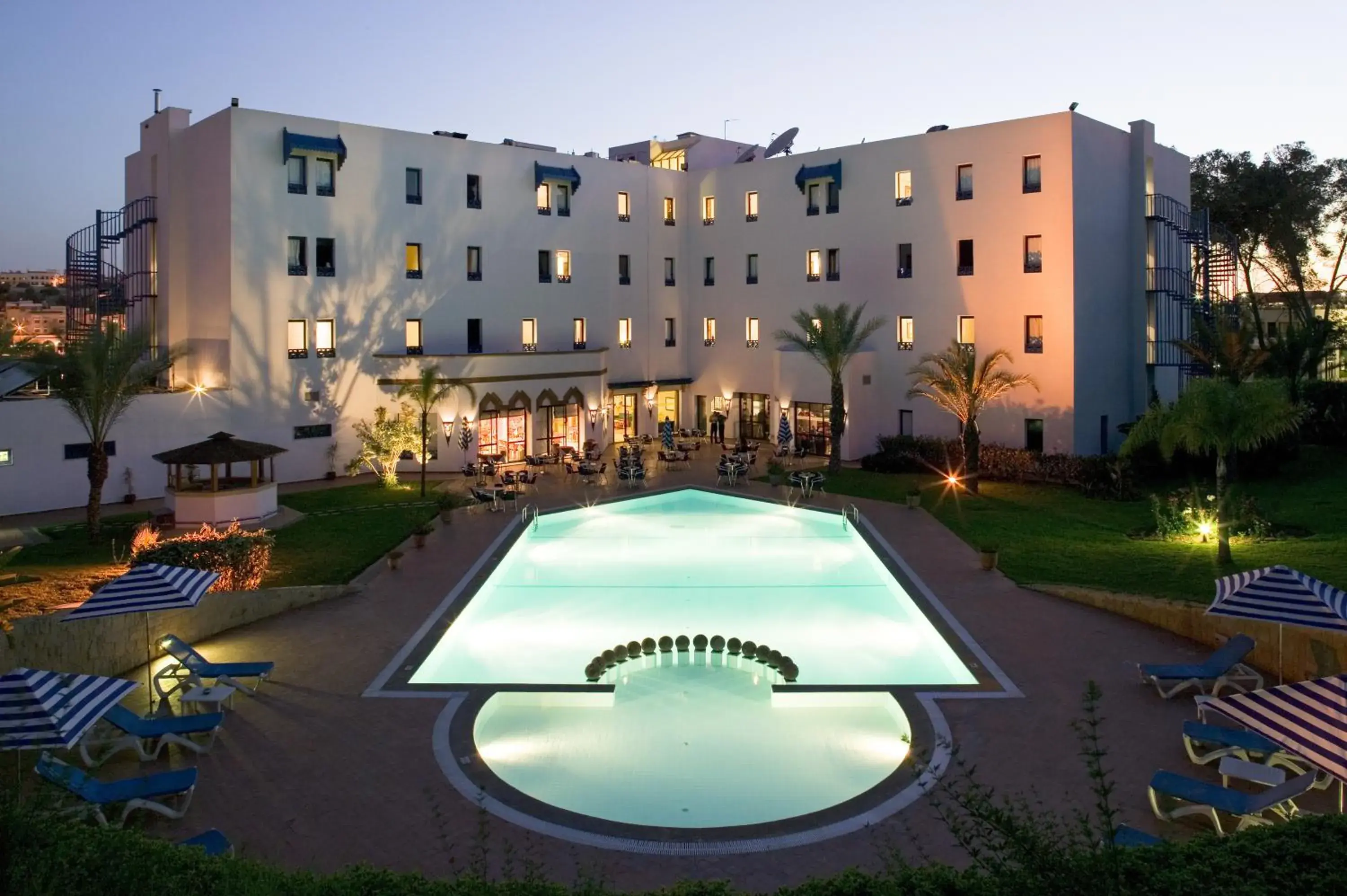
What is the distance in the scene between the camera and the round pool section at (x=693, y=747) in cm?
1022

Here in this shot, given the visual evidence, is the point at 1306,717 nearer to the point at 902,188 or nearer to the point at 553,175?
the point at 902,188

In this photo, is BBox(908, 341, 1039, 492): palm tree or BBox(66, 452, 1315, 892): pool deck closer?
BBox(66, 452, 1315, 892): pool deck

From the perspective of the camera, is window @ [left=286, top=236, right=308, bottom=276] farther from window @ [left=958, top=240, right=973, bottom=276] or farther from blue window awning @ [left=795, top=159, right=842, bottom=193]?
window @ [left=958, top=240, right=973, bottom=276]

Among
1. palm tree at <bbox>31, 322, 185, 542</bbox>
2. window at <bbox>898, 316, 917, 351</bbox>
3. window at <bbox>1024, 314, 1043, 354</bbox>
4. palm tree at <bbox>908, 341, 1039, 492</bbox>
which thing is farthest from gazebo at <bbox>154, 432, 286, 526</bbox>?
window at <bbox>1024, 314, 1043, 354</bbox>

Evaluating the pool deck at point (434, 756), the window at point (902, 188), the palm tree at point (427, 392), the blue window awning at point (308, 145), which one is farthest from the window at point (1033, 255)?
the blue window awning at point (308, 145)

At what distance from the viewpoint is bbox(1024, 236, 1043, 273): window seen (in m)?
30.4

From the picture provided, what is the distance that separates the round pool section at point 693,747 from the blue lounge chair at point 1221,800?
2515 mm

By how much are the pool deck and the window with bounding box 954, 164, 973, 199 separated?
1775 centimetres

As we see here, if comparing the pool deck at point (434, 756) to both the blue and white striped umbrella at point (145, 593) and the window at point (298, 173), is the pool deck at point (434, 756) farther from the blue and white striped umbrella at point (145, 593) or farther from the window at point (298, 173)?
the window at point (298, 173)

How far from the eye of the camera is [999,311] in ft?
103

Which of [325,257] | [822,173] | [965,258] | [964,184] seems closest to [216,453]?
[325,257]

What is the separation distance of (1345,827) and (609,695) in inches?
301

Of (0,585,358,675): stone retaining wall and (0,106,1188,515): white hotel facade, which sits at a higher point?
(0,106,1188,515): white hotel facade

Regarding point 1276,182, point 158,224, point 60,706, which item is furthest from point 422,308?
point 1276,182
